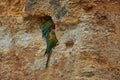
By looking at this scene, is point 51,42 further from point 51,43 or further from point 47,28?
point 47,28

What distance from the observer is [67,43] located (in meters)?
4.81

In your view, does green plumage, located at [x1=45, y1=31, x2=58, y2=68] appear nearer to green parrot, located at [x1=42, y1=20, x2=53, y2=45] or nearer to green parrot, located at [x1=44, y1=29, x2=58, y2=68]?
green parrot, located at [x1=44, y1=29, x2=58, y2=68]

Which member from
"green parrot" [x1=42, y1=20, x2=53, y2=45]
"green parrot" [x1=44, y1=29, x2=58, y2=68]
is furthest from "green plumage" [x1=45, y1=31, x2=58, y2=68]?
"green parrot" [x1=42, y1=20, x2=53, y2=45]

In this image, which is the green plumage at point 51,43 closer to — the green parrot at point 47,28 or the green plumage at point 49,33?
the green plumage at point 49,33

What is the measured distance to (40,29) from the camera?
17.7 feet

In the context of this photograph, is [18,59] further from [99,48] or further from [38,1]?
[99,48]

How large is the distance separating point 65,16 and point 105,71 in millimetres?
883

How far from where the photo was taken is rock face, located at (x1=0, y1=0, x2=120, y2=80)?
454cm

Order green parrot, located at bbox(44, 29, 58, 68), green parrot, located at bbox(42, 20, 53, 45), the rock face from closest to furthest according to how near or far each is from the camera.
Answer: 1. the rock face
2. green parrot, located at bbox(44, 29, 58, 68)
3. green parrot, located at bbox(42, 20, 53, 45)

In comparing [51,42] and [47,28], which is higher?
[47,28]

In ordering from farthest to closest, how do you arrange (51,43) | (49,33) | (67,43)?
(49,33)
(51,43)
(67,43)

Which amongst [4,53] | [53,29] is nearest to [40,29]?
[53,29]

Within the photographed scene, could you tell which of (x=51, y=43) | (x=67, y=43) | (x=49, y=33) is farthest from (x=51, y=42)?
(x=67, y=43)

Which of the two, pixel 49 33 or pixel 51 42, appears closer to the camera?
pixel 51 42
